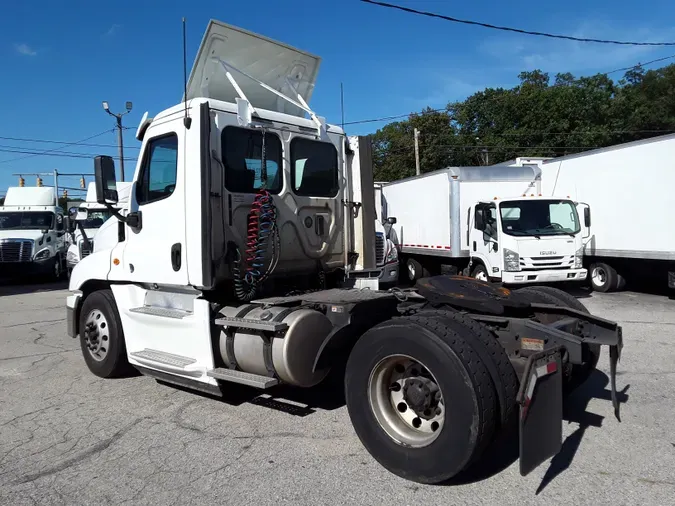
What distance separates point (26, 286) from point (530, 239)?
51.5 feet

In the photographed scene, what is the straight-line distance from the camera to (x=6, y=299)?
14609mm

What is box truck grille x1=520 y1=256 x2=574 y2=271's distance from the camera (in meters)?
11.5

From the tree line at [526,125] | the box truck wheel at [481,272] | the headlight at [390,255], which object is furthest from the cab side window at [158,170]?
the tree line at [526,125]

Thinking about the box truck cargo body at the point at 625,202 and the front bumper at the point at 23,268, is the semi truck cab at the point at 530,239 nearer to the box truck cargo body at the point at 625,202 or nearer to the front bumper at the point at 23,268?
the box truck cargo body at the point at 625,202

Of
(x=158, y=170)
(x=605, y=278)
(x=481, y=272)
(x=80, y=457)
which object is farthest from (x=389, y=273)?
(x=80, y=457)

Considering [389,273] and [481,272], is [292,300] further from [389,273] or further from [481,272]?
[481,272]

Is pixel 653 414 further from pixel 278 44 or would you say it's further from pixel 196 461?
pixel 278 44

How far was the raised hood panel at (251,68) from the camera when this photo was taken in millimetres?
5375

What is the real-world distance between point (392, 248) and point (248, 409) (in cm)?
819

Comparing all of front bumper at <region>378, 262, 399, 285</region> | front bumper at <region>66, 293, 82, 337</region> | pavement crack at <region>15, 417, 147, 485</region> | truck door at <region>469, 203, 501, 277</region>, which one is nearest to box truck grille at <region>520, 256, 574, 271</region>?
truck door at <region>469, 203, 501, 277</region>

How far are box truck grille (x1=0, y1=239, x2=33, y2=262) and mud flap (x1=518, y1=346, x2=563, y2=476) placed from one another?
1810 centimetres

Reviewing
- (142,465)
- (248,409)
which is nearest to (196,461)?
(142,465)

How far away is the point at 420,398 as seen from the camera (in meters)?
3.79

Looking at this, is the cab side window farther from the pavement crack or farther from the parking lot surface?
the pavement crack
